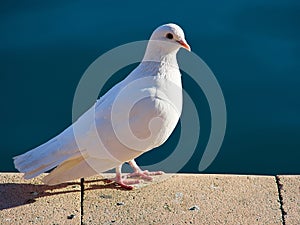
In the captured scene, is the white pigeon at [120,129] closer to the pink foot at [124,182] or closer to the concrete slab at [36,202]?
the pink foot at [124,182]

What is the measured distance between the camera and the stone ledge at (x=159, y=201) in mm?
4242

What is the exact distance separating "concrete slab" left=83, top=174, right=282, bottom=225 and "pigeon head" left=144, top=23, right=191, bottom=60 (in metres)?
0.85

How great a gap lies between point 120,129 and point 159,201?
21.7 inches

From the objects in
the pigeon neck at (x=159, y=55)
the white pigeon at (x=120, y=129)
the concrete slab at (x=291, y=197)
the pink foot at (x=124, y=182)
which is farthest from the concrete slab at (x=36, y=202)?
the concrete slab at (x=291, y=197)

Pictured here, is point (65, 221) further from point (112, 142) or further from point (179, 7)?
point (179, 7)

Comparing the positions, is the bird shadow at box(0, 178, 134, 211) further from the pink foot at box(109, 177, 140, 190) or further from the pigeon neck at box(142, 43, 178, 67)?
the pigeon neck at box(142, 43, 178, 67)

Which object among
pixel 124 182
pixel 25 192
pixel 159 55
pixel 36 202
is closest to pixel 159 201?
Result: pixel 124 182

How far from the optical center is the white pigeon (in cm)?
451

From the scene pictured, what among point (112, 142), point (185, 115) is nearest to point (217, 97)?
point (185, 115)

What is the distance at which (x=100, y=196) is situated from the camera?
4.53 meters

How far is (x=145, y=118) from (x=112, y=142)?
0.91ft

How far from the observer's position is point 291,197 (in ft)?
14.6

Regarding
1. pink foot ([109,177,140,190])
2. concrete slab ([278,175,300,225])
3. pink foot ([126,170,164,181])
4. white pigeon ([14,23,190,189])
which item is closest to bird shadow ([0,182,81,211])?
white pigeon ([14,23,190,189])

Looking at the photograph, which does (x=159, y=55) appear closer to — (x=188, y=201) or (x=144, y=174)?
(x=144, y=174)
